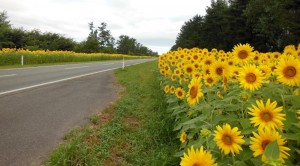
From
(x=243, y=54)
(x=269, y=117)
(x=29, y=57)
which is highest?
(x=243, y=54)

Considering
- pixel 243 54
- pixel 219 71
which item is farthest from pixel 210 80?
pixel 243 54

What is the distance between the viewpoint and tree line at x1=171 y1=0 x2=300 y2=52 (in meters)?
28.8

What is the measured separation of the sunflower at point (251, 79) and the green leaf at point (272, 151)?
0.76 meters

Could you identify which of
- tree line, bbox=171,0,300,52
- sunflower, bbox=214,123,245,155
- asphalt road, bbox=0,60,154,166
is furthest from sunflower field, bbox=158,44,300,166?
tree line, bbox=171,0,300,52

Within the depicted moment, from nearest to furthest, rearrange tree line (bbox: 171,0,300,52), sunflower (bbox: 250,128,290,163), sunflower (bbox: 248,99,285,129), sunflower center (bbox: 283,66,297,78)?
sunflower (bbox: 250,128,290,163)
sunflower (bbox: 248,99,285,129)
sunflower center (bbox: 283,66,297,78)
tree line (bbox: 171,0,300,52)

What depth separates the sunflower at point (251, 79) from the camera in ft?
7.50

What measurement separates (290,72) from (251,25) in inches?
1601

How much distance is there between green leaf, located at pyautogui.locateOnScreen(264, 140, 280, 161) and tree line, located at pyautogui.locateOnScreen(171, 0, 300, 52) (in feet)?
94.0

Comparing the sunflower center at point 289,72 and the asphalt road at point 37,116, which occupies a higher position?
the sunflower center at point 289,72

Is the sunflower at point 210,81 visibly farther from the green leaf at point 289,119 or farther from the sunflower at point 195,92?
the green leaf at point 289,119

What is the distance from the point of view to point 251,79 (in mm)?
2311

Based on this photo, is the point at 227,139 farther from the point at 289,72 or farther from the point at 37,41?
the point at 37,41

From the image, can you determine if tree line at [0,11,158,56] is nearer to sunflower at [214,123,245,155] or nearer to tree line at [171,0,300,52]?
tree line at [171,0,300,52]

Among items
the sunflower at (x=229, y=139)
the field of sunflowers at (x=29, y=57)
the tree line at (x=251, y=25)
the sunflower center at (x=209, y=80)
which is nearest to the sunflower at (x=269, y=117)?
the sunflower at (x=229, y=139)
